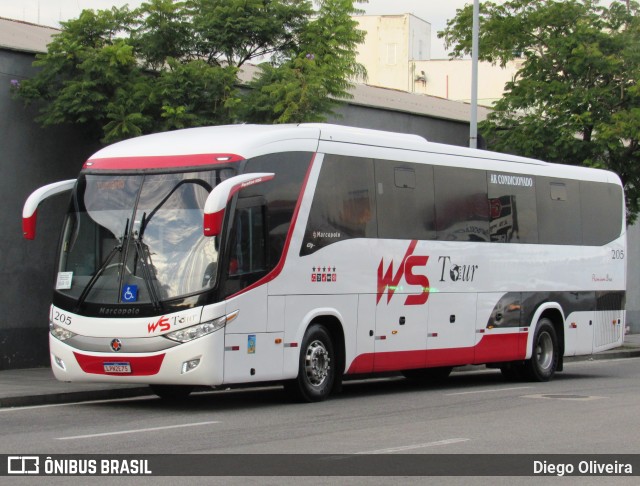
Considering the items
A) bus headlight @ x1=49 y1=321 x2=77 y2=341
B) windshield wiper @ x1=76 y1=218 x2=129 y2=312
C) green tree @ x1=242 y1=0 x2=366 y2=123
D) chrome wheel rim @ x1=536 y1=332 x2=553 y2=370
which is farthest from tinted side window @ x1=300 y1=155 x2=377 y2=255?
chrome wheel rim @ x1=536 y1=332 x2=553 y2=370

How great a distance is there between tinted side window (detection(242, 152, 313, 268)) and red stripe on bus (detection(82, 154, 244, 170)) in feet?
1.18

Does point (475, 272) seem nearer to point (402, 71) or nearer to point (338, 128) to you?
point (338, 128)

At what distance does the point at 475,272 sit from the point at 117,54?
7.15 metres

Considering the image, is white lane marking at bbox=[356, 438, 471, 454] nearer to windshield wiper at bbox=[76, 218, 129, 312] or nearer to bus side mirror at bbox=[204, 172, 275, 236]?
bus side mirror at bbox=[204, 172, 275, 236]

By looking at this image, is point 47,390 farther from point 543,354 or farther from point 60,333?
point 543,354

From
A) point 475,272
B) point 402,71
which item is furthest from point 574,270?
point 402,71

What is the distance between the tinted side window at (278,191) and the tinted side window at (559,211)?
7015mm

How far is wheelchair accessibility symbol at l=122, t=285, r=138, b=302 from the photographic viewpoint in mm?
13898

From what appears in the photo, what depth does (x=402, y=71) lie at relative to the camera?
190ft

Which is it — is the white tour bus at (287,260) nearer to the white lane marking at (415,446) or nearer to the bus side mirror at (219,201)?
the bus side mirror at (219,201)

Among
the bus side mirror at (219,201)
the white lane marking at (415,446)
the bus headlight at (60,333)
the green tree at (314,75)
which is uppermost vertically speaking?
the green tree at (314,75)

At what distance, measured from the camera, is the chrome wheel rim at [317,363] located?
50.1 feet

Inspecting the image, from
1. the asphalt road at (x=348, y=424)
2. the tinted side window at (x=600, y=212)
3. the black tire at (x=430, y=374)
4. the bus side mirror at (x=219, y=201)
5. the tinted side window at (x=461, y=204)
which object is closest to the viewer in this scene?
the asphalt road at (x=348, y=424)

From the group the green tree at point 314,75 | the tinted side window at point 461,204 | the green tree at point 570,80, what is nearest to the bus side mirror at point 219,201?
the tinted side window at point 461,204
